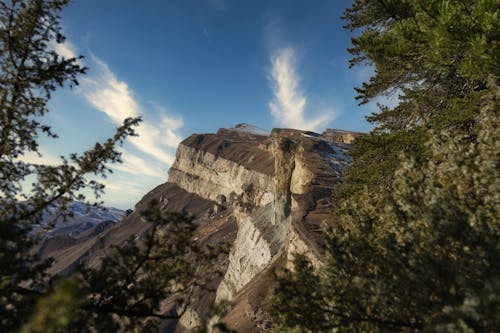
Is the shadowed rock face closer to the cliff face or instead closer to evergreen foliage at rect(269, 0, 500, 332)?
the cliff face

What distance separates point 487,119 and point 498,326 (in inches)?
176

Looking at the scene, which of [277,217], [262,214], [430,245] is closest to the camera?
[430,245]

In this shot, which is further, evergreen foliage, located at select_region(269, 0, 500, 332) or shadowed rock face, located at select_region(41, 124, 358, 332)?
shadowed rock face, located at select_region(41, 124, 358, 332)

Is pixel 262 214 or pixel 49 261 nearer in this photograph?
pixel 49 261

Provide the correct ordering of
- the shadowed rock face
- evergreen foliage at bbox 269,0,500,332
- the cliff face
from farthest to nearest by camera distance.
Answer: the shadowed rock face
the cliff face
evergreen foliage at bbox 269,0,500,332

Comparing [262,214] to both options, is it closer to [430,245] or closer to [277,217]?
[277,217]

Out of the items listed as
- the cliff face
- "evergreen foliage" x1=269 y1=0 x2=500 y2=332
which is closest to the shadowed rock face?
the cliff face

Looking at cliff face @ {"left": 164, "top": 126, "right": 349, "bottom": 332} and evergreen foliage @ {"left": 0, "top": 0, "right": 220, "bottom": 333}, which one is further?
cliff face @ {"left": 164, "top": 126, "right": 349, "bottom": 332}

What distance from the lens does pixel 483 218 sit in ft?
15.9

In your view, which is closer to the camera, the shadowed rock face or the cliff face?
the cliff face

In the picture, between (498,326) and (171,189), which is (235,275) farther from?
(171,189)

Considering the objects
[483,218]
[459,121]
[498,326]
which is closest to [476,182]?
[483,218]

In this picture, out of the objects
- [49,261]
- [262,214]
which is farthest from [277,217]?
[49,261]

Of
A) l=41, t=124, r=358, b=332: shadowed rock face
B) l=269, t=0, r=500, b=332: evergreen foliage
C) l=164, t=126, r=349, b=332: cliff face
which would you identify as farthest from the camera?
l=41, t=124, r=358, b=332: shadowed rock face
